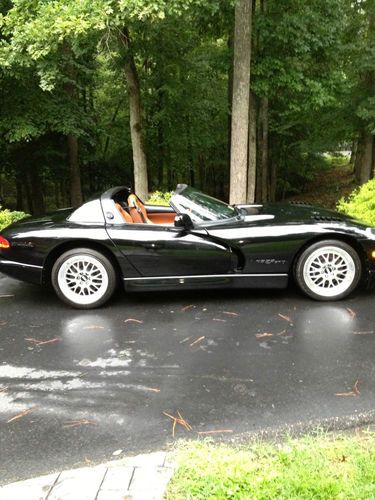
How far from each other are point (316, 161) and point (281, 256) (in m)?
17.6

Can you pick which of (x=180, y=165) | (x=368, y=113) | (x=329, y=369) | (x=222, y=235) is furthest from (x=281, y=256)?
(x=180, y=165)

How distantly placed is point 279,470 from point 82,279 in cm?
287

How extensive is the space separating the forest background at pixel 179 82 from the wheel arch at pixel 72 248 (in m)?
3.82

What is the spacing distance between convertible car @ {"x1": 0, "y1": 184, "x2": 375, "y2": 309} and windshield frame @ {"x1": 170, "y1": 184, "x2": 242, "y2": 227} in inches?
1.8

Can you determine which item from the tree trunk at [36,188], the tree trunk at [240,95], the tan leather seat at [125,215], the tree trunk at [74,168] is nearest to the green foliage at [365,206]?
the tree trunk at [240,95]

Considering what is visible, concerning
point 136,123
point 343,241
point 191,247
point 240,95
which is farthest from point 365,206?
point 136,123

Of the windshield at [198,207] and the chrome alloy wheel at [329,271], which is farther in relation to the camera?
the windshield at [198,207]

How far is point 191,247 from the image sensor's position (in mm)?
4156

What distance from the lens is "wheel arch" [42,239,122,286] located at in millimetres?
4250

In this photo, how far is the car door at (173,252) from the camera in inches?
164

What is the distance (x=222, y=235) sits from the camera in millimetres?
4199

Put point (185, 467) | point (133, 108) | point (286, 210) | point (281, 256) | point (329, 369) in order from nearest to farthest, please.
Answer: point (185, 467), point (329, 369), point (281, 256), point (286, 210), point (133, 108)

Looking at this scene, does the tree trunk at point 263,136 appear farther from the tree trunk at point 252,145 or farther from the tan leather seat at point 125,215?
the tan leather seat at point 125,215

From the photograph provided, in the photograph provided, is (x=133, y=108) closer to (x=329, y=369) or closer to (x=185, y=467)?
(x=329, y=369)
